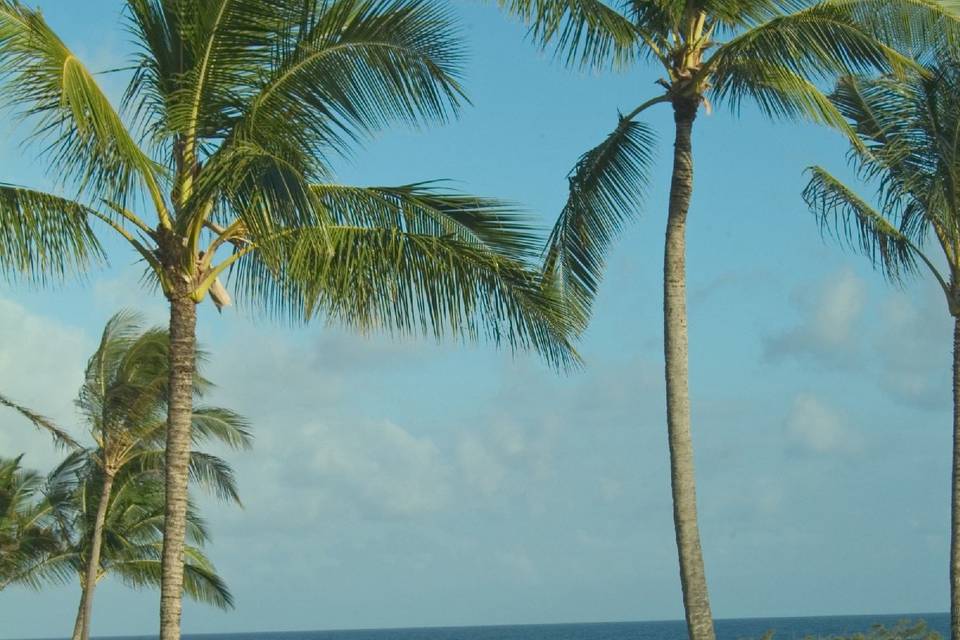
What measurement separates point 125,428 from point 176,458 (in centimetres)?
1315

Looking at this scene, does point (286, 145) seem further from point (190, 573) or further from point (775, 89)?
point (190, 573)

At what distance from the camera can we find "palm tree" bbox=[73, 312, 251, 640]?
2069 cm

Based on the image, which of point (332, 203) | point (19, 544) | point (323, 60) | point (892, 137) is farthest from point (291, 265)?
point (19, 544)

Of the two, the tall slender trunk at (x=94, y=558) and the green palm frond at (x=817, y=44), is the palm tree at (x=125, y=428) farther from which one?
the green palm frond at (x=817, y=44)

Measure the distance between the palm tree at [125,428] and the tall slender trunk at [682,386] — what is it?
33.9 ft

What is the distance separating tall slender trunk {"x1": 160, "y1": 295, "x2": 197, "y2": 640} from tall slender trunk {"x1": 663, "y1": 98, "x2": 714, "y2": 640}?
4.03 metres

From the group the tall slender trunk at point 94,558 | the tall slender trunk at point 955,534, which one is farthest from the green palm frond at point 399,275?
the tall slender trunk at point 94,558

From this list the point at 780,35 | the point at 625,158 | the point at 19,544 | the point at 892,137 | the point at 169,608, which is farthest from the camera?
the point at 19,544

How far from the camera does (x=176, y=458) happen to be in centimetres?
988

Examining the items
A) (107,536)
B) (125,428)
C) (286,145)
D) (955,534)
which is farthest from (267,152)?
(107,536)

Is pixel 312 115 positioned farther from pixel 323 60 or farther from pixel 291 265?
pixel 291 265

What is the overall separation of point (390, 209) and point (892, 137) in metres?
7.19

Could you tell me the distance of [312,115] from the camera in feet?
33.2

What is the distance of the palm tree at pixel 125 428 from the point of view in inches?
814
